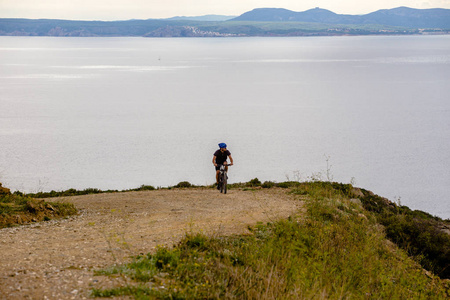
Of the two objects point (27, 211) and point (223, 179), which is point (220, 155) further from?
point (27, 211)

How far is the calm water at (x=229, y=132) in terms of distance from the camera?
4531cm

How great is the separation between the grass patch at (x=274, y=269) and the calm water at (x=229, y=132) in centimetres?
2659

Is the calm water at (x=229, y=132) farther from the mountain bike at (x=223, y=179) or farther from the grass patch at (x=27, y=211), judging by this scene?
the grass patch at (x=27, y=211)

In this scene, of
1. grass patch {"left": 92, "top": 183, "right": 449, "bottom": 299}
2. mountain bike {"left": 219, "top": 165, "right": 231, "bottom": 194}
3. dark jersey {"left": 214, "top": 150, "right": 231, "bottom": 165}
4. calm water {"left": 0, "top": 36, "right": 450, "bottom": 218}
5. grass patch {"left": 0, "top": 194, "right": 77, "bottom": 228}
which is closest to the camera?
grass patch {"left": 92, "top": 183, "right": 449, "bottom": 299}

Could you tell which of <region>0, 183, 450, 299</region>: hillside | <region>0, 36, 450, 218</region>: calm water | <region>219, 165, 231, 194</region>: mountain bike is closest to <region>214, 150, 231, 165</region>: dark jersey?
<region>219, 165, 231, 194</region>: mountain bike

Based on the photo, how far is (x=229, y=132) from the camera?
63.4 metres

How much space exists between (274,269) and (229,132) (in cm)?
5512

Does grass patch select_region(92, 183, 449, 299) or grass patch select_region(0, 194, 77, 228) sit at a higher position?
grass patch select_region(92, 183, 449, 299)

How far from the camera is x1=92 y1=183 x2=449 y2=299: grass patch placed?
7276 mm

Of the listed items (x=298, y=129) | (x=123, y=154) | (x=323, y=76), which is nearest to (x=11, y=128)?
(x=123, y=154)

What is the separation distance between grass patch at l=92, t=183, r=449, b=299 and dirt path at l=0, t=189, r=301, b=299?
0.52 metres

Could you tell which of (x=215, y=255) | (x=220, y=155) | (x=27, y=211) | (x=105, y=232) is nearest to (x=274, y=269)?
(x=215, y=255)

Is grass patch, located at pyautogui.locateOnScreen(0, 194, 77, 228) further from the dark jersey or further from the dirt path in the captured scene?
the dark jersey

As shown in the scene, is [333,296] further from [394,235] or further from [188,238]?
[394,235]
